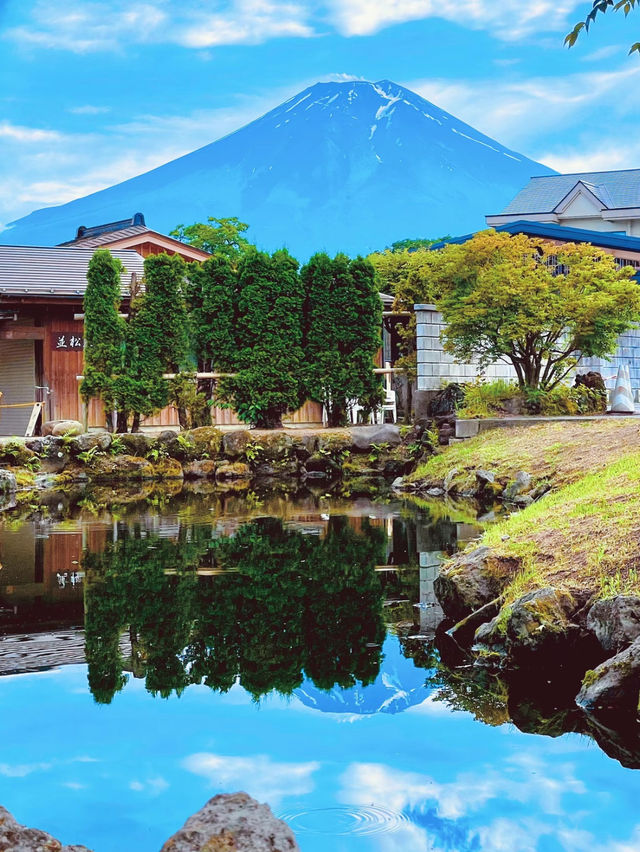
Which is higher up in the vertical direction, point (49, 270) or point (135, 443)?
point (49, 270)

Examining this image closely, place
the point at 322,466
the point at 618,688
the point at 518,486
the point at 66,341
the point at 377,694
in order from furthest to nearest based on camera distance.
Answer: the point at 66,341 → the point at 322,466 → the point at 518,486 → the point at 377,694 → the point at 618,688

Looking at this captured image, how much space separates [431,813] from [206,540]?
7.44 meters

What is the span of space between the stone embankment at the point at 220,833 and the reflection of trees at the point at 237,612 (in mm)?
2338

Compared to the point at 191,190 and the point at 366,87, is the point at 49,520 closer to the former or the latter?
the point at 191,190

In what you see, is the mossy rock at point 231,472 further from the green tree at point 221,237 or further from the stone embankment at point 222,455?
the green tree at point 221,237

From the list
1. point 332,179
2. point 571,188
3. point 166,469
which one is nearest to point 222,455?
point 166,469

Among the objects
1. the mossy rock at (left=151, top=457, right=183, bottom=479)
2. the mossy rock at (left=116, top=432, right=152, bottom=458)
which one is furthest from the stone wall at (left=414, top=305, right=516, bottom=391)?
the mossy rock at (left=116, top=432, right=152, bottom=458)

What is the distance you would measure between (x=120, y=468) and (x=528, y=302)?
343 inches

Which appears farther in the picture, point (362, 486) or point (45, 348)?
point (45, 348)

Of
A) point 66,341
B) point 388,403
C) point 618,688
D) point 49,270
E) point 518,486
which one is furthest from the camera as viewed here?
point 49,270

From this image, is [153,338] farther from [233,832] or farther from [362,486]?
[233,832]

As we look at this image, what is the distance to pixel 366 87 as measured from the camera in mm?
182750

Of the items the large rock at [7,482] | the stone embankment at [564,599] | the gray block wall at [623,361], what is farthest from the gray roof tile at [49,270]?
the stone embankment at [564,599]

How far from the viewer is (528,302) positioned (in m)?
18.0
